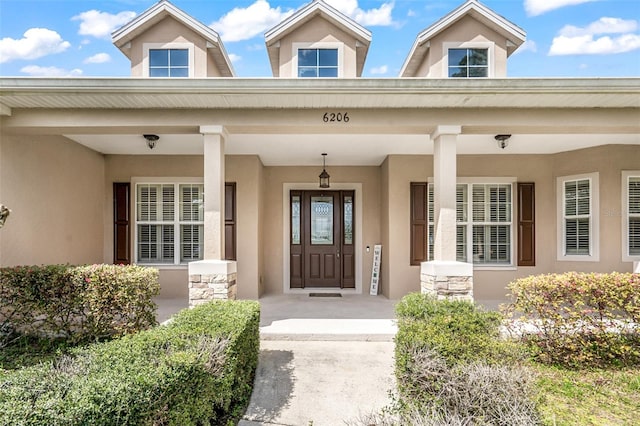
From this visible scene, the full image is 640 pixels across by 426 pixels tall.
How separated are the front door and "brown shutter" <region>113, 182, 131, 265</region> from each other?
11.1 feet

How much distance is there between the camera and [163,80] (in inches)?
155

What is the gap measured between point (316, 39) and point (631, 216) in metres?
6.50

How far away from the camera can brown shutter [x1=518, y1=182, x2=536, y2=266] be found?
6.78m

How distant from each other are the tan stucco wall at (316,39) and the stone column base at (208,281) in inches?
156

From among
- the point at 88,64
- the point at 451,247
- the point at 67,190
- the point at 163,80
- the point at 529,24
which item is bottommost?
the point at 451,247

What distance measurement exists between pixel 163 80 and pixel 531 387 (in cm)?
452

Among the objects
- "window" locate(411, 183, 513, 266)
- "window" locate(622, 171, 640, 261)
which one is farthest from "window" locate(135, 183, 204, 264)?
"window" locate(622, 171, 640, 261)

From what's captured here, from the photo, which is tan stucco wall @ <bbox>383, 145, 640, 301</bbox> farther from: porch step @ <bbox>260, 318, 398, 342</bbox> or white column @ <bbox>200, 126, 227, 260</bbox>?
white column @ <bbox>200, 126, 227, 260</bbox>

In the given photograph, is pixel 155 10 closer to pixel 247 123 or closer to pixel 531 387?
pixel 247 123

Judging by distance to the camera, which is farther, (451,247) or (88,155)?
(88,155)

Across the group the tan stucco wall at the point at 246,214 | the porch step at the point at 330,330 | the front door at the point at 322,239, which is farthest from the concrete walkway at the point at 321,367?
the front door at the point at 322,239

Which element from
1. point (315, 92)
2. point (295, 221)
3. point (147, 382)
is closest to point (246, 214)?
point (295, 221)

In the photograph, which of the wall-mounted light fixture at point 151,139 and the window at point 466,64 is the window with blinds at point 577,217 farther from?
the wall-mounted light fixture at point 151,139

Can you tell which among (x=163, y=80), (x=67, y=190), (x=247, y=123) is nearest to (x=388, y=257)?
(x=247, y=123)
